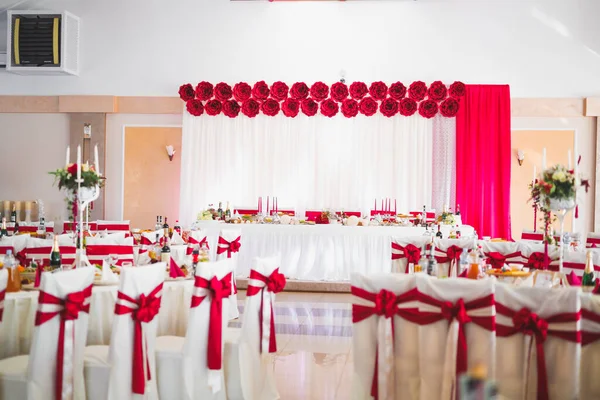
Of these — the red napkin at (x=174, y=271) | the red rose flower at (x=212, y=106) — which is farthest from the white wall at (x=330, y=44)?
the red napkin at (x=174, y=271)

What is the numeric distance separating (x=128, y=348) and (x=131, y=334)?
0.07 meters

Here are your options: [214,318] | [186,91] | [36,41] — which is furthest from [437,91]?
[214,318]

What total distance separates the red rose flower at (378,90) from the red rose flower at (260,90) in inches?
73.1

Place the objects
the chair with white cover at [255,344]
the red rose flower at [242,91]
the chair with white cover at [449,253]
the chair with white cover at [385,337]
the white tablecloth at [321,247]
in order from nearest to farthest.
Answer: the chair with white cover at [385,337] → the chair with white cover at [255,344] → the chair with white cover at [449,253] → the white tablecloth at [321,247] → the red rose flower at [242,91]

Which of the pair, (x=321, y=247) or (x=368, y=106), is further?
(x=368, y=106)

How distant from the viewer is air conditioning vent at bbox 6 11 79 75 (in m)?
11.3

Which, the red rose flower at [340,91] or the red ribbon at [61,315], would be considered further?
the red rose flower at [340,91]

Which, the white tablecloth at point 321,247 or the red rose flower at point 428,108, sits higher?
the red rose flower at point 428,108

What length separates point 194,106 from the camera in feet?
37.6

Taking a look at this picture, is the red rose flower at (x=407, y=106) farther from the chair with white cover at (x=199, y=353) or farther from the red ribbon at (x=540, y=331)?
the red ribbon at (x=540, y=331)

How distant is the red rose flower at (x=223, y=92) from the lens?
449 inches

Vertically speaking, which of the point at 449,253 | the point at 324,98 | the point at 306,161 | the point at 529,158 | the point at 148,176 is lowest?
the point at 449,253

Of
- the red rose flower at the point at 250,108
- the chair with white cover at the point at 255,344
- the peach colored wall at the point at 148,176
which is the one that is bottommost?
the chair with white cover at the point at 255,344

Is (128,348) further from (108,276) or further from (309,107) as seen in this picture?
(309,107)
